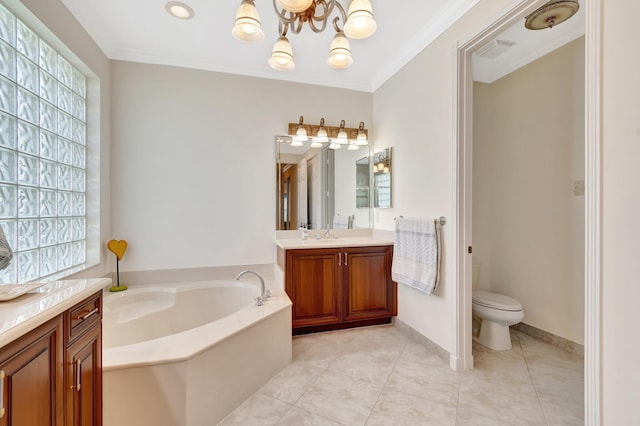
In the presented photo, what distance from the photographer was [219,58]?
2752 mm

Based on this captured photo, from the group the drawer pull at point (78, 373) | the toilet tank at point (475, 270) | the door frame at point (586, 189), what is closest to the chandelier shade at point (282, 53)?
the door frame at point (586, 189)

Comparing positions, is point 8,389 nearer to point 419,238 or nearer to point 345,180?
point 419,238

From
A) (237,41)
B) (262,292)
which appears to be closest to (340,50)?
(237,41)

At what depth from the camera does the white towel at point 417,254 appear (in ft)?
7.25

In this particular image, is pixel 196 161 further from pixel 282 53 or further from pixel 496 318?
pixel 496 318

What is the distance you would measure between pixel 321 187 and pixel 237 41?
1.60m

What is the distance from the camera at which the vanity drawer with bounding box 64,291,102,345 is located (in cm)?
102

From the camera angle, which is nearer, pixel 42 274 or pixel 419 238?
pixel 42 274

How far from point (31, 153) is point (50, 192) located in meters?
0.29

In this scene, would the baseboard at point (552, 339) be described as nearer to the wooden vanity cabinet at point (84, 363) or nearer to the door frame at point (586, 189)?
the door frame at point (586, 189)

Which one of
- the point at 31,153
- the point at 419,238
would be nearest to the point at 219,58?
the point at 31,153

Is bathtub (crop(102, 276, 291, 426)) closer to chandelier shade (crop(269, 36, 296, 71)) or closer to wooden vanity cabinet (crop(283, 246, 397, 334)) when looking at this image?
wooden vanity cabinet (crop(283, 246, 397, 334))

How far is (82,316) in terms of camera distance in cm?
110

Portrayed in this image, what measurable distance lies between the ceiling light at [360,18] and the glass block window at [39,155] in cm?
185
